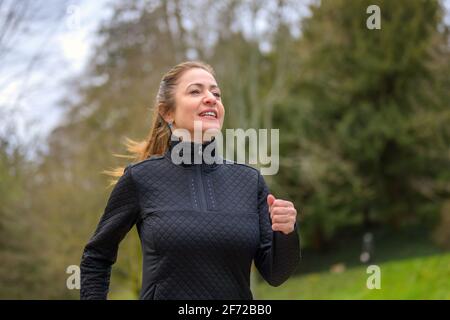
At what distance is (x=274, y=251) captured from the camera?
234 cm

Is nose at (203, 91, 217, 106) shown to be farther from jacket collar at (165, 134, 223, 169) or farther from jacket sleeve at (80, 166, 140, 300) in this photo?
jacket sleeve at (80, 166, 140, 300)

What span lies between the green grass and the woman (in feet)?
25.9

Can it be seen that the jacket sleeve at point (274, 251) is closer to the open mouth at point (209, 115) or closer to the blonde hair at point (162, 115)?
the open mouth at point (209, 115)

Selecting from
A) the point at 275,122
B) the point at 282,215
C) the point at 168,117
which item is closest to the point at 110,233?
the point at 168,117

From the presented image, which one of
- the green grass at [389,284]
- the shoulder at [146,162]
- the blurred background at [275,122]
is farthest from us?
the blurred background at [275,122]

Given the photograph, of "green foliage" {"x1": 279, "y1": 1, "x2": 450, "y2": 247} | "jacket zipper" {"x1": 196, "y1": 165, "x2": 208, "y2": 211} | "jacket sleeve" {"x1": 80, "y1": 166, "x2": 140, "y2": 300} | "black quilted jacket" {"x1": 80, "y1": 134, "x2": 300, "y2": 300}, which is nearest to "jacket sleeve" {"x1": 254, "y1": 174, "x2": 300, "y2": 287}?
"black quilted jacket" {"x1": 80, "y1": 134, "x2": 300, "y2": 300}

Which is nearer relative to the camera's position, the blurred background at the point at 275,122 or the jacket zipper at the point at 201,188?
the jacket zipper at the point at 201,188

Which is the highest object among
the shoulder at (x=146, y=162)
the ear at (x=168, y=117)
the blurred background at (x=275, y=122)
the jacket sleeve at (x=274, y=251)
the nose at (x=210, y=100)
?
the blurred background at (x=275, y=122)

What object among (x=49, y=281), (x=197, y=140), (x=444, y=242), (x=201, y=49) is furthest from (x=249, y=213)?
(x=444, y=242)

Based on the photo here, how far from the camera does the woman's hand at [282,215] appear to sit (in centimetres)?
218

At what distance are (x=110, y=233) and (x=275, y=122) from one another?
21.2m

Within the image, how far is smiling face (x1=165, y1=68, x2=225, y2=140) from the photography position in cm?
248

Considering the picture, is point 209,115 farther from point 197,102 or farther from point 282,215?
point 282,215

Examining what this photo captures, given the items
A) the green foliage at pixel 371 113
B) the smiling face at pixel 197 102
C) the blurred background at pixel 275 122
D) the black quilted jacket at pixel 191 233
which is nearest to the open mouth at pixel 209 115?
the smiling face at pixel 197 102
